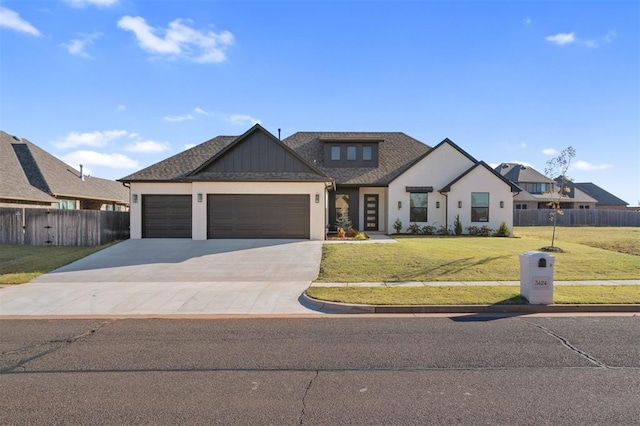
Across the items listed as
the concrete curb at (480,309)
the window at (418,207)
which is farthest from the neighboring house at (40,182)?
the concrete curb at (480,309)

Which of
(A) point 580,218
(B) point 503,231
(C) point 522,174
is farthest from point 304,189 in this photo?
(C) point 522,174

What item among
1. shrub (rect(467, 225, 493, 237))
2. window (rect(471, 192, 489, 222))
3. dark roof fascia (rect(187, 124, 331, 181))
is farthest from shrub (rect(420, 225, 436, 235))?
dark roof fascia (rect(187, 124, 331, 181))

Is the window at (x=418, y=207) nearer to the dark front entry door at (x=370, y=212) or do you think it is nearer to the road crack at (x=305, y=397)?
the dark front entry door at (x=370, y=212)

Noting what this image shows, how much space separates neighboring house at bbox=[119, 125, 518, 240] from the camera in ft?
64.1

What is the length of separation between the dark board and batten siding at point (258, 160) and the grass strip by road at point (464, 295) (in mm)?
10562

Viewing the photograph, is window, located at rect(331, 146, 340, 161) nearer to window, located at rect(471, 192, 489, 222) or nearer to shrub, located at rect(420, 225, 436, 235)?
shrub, located at rect(420, 225, 436, 235)

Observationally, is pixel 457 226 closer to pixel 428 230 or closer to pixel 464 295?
pixel 428 230

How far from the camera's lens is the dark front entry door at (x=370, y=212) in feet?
84.4

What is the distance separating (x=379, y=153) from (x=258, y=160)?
35.1ft

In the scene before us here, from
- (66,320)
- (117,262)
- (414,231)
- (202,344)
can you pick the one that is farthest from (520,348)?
(414,231)

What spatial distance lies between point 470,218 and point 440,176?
3146mm

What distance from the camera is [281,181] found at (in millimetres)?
19453

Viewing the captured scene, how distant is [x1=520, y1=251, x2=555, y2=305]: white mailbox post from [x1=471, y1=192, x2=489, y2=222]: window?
1538 centimetres

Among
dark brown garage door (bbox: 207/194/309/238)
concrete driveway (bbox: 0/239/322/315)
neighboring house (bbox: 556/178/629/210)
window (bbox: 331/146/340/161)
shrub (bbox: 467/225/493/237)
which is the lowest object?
concrete driveway (bbox: 0/239/322/315)
